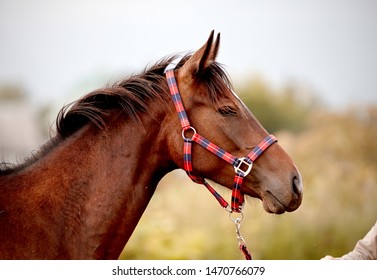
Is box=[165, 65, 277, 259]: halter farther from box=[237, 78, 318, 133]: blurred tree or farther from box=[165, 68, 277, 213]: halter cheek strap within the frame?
box=[237, 78, 318, 133]: blurred tree

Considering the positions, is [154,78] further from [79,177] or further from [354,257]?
[354,257]

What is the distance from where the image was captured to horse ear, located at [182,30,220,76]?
3.44 meters

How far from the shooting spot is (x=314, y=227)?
939 cm

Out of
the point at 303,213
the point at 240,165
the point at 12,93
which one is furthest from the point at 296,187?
the point at 12,93

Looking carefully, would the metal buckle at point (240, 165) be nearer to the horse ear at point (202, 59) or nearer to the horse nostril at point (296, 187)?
the horse nostril at point (296, 187)

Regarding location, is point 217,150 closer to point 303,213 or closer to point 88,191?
point 88,191

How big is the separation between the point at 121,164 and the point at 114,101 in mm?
430

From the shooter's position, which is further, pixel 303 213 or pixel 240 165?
pixel 303 213

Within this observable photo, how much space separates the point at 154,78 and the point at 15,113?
9.85 metres

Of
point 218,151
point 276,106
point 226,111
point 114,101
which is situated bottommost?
point 276,106

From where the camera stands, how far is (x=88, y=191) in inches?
131

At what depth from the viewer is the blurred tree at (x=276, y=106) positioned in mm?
17781

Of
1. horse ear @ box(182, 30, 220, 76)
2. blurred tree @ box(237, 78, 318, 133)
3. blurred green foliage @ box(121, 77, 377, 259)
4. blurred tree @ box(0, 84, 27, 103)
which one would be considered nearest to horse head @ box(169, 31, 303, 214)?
horse ear @ box(182, 30, 220, 76)

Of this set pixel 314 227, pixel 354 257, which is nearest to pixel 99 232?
pixel 354 257
